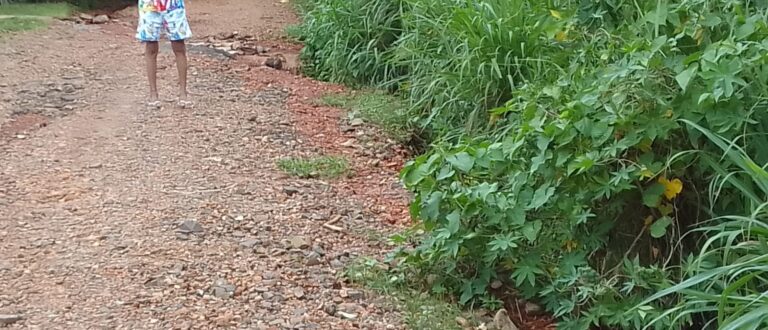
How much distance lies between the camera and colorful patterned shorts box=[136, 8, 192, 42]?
18.2 ft

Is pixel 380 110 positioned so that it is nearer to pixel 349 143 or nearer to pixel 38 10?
pixel 349 143

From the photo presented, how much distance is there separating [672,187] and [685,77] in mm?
393

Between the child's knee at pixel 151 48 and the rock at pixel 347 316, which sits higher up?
the rock at pixel 347 316

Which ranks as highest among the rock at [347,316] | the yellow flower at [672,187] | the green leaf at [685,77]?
the green leaf at [685,77]

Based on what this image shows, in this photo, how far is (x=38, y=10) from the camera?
1065 cm

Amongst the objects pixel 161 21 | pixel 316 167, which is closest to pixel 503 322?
pixel 316 167

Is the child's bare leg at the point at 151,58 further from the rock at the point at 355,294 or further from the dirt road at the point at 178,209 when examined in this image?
the rock at the point at 355,294

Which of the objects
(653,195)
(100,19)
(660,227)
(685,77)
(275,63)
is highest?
(685,77)

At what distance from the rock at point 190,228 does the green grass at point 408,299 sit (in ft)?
2.21

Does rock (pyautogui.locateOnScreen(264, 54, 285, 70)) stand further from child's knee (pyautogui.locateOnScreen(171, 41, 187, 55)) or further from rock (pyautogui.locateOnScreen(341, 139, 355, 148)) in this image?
rock (pyautogui.locateOnScreen(341, 139, 355, 148))

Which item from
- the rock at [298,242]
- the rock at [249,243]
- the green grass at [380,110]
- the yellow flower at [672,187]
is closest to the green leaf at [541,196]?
the yellow flower at [672,187]

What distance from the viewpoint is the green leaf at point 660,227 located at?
3.05 metres

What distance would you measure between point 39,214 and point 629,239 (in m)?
2.44

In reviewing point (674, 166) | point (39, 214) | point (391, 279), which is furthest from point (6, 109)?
point (674, 166)
